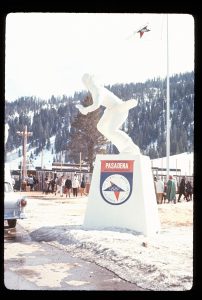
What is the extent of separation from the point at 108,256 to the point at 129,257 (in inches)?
6.3

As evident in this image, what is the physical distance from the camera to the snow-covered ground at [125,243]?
270cm

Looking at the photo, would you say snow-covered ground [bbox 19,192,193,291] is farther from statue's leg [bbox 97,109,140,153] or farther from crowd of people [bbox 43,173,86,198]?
statue's leg [bbox 97,109,140,153]

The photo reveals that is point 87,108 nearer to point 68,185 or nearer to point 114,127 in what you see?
point 114,127

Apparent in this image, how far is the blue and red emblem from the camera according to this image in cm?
402

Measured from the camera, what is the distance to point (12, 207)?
10.5 feet

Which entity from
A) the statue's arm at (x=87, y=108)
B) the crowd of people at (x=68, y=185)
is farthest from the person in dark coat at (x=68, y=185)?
the statue's arm at (x=87, y=108)

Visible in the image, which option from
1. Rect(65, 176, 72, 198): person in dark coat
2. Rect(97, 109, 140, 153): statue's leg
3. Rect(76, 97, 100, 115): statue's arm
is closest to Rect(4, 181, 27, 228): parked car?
Rect(76, 97, 100, 115): statue's arm

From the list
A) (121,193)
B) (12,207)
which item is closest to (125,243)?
(121,193)

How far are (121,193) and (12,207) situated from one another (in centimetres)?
115

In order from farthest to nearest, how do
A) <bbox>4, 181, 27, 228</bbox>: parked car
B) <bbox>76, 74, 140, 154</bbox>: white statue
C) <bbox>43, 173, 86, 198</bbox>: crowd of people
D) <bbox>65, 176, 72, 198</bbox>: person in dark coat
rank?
<bbox>65, 176, 72, 198</bbox>: person in dark coat < <bbox>43, 173, 86, 198</bbox>: crowd of people < <bbox>76, 74, 140, 154</bbox>: white statue < <bbox>4, 181, 27, 228</bbox>: parked car

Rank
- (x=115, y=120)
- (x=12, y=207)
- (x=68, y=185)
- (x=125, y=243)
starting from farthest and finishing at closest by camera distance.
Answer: (x=68, y=185) < (x=115, y=120) < (x=125, y=243) < (x=12, y=207)

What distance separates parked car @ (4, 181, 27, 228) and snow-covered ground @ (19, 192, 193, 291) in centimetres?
19

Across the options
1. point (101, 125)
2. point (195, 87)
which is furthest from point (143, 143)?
point (195, 87)

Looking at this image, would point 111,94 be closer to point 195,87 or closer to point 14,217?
point 14,217
